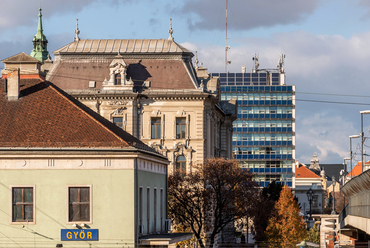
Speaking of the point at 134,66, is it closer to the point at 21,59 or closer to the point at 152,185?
the point at 21,59

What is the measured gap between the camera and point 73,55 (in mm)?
97688

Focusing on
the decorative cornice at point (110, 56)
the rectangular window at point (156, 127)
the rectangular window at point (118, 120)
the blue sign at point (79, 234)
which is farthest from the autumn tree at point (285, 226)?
the blue sign at point (79, 234)

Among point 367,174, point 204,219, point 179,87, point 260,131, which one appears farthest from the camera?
point 260,131

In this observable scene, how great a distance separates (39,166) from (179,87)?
50.2 meters

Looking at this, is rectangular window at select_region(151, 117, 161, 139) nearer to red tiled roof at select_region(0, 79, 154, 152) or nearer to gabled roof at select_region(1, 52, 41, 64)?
gabled roof at select_region(1, 52, 41, 64)

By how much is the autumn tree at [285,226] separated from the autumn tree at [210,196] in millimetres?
8168

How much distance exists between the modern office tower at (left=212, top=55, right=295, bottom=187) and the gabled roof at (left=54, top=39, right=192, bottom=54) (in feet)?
307

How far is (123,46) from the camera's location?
9881 centimetres

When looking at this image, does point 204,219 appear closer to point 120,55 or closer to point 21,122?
point 120,55

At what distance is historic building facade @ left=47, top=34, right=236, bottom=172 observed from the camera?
95188 mm

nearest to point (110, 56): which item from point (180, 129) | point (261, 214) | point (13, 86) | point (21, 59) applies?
point (180, 129)

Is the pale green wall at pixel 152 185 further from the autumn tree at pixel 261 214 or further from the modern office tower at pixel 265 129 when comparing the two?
the modern office tower at pixel 265 129

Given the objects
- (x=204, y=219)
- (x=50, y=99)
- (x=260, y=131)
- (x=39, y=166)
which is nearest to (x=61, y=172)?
(x=39, y=166)

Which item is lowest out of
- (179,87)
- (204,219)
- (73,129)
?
(204,219)
